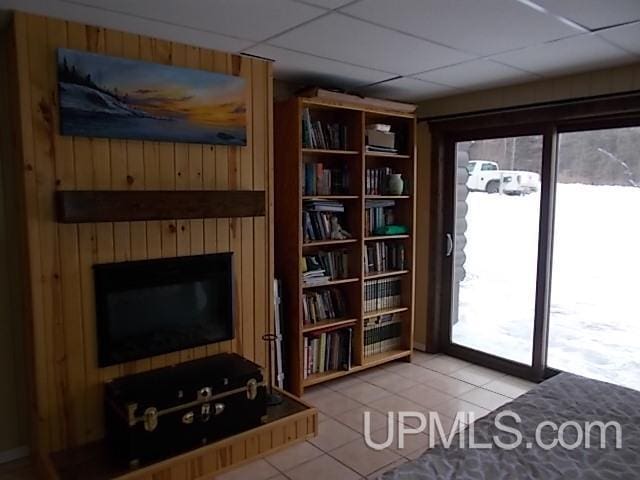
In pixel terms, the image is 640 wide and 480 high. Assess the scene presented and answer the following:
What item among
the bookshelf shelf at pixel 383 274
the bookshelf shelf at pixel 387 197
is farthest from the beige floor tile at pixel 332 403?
the bookshelf shelf at pixel 387 197

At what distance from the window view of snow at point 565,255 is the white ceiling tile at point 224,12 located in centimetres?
228

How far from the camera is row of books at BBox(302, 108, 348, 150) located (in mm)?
3428

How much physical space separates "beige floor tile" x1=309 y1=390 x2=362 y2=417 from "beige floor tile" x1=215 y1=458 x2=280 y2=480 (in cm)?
71

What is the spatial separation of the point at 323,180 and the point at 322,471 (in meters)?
1.98

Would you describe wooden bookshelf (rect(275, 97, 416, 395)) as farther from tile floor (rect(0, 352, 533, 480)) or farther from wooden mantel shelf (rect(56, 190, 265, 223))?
wooden mantel shelf (rect(56, 190, 265, 223))

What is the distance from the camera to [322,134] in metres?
3.57

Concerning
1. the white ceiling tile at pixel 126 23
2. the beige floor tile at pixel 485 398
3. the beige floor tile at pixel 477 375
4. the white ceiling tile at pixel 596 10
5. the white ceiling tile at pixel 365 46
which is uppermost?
the white ceiling tile at pixel 126 23

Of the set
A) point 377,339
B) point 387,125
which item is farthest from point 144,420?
point 387,125

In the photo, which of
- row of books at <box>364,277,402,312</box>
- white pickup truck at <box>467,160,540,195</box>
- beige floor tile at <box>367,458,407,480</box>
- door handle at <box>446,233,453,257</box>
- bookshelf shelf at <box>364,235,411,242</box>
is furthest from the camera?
door handle at <box>446,233,453,257</box>

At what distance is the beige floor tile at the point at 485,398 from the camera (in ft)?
11.0

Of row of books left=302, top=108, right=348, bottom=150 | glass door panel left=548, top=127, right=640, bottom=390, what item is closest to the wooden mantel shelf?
row of books left=302, top=108, right=348, bottom=150

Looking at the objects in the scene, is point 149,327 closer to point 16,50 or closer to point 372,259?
point 16,50

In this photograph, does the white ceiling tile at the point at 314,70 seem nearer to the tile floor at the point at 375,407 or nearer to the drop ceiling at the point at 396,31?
the drop ceiling at the point at 396,31

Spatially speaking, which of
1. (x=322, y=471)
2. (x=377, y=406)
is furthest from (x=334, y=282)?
(x=322, y=471)
